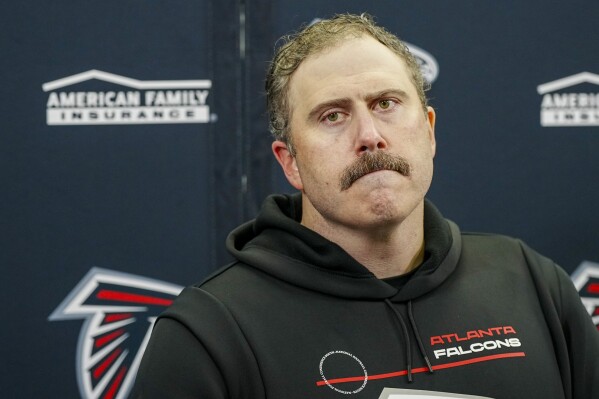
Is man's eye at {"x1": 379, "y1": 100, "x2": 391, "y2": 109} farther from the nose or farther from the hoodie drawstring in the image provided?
the hoodie drawstring

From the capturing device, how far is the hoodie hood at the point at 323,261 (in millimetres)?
1342

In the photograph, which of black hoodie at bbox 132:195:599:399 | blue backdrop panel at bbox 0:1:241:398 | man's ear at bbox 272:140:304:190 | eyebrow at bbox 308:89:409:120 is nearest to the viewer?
black hoodie at bbox 132:195:599:399

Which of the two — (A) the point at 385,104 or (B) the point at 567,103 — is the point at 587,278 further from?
(A) the point at 385,104

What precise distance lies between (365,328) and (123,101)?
0.92 meters

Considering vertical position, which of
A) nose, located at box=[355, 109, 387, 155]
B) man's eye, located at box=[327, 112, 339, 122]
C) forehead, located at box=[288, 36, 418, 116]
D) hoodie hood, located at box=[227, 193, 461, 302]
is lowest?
hoodie hood, located at box=[227, 193, 461, 302]

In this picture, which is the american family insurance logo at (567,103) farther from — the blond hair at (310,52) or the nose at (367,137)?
the nose at (367,137)

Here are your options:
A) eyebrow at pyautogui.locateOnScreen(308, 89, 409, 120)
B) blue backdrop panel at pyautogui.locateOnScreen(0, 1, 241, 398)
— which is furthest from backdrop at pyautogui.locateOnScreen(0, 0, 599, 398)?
eyebrow at pyautogui.locateOnScreen(308, 89, 409, 120)

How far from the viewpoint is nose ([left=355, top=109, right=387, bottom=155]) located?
1.29 m

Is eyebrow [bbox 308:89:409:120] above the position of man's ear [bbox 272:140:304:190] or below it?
above

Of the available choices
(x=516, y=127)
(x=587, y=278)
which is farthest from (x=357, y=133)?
(x=587, y=278)

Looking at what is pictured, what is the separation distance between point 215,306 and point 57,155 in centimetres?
84

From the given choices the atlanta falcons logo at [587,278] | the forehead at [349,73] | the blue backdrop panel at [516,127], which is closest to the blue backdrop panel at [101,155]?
the blue backdrop panel at [516,127]

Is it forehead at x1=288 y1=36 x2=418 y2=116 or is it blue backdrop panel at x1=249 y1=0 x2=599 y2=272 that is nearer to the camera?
forehead at x1=288 y1=36 x2=418 y2=116

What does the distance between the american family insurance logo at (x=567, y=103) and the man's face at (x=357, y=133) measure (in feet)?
2.50
